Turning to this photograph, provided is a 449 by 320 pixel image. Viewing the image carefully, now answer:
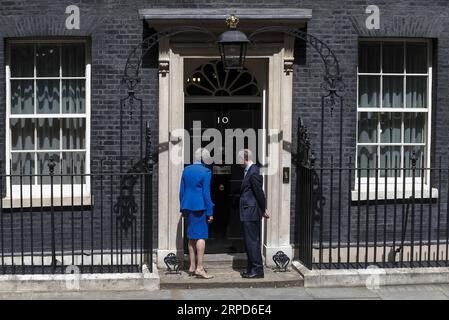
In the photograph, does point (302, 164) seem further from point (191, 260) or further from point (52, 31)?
point (52, 31)

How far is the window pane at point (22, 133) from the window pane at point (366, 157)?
15.5 feet

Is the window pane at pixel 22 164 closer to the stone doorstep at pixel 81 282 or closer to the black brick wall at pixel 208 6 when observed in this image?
the black brick wall at pixel 208 6

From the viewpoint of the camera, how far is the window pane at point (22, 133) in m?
10.4

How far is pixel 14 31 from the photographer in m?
9.98

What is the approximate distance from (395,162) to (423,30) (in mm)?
1940

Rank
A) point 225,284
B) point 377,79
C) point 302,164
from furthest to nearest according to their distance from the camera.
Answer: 1. point 377,79
2. point 302,164
3. point 225,284

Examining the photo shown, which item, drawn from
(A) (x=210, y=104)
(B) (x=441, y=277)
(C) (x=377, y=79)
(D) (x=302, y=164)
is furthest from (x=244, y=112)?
(B) (x=441, y=277)

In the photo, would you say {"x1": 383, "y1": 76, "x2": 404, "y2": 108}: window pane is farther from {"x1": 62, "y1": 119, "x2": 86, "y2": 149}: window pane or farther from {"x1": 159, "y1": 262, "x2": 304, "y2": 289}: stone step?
{"x1": 62, "y1": 119, "x2": 86, "y2": 149}: window pane

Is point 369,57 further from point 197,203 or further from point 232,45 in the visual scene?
point 197,203

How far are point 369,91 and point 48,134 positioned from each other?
4.65 meters

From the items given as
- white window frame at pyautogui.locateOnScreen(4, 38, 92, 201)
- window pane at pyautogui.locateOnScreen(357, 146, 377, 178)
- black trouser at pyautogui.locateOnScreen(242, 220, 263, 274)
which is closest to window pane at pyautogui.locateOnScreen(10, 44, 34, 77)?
white window frame at pyautogui.locateOnScreen(4, 38, 92, 201)

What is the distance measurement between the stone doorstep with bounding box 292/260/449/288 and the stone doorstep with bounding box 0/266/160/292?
79.5 inches

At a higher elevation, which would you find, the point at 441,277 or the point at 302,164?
the point at 302,164

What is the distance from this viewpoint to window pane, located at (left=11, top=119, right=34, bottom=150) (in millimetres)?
10391
